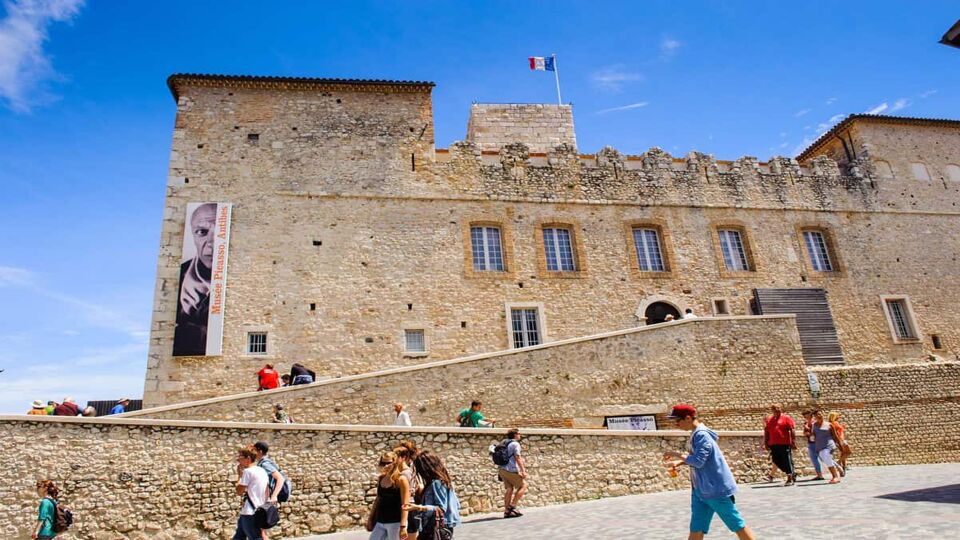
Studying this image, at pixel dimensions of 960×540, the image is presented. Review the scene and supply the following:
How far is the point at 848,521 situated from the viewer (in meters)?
6.09

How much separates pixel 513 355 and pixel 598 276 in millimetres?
6026

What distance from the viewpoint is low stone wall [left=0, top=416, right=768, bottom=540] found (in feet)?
29.4

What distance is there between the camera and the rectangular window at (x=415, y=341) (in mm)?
16422

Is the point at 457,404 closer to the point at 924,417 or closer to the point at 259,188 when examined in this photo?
the point at 259,188

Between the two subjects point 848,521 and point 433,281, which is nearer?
point 848,521

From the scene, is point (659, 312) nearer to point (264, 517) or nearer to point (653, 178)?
point (653, 178)

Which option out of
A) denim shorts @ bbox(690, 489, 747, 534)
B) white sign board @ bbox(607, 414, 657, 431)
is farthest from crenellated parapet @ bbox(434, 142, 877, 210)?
denim shorts @ bbox(690, 489, 747, 534)

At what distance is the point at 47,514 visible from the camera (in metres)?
7.46

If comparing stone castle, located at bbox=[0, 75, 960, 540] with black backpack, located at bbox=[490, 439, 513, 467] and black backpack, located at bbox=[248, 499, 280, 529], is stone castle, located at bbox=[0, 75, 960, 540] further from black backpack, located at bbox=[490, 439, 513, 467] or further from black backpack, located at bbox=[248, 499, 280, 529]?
black backpack, located at bbox=[248, 499, 280, 529]

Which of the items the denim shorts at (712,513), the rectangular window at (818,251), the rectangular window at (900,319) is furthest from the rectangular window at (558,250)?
the denim shorts at (712,513)

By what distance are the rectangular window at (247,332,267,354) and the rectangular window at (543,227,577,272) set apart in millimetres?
8435

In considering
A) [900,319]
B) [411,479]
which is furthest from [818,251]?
[411,479]

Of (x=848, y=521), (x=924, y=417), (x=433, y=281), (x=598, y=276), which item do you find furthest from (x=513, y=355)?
(x=924, y=417)

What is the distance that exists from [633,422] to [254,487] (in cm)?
969
